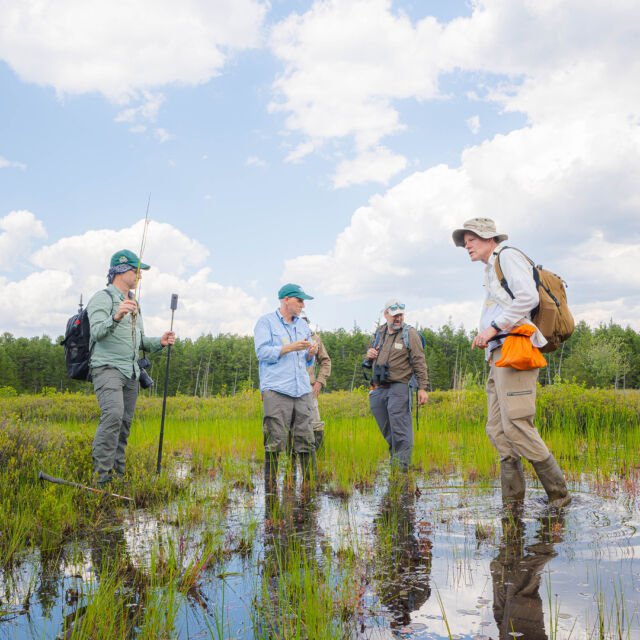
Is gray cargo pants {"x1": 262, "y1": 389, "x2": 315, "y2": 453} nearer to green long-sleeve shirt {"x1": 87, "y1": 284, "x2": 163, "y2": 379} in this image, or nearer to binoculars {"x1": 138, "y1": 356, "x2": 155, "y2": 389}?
binoculars {"x1": 138, "y1": 356, "x2": 155, "y2": 389}

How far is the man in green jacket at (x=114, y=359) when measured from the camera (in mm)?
5070

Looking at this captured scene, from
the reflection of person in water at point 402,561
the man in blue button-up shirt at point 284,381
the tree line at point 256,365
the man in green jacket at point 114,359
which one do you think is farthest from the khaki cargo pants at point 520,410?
the tree line at point 256,365

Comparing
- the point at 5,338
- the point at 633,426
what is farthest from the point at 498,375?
the point at 5,338

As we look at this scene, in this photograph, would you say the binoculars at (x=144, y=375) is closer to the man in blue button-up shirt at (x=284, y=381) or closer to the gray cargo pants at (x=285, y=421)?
the man in blue button-up shirt at (x=284, y=381)

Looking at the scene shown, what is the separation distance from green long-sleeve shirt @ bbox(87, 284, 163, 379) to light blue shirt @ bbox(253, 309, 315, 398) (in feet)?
4.29

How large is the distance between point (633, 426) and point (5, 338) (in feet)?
441

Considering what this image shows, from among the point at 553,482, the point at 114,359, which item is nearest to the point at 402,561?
the point at 553,482

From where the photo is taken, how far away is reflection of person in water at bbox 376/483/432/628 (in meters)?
2.85

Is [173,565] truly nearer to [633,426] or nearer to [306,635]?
[306,635]

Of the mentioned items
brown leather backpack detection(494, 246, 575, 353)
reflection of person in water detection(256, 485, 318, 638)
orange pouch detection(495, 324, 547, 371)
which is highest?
brown leather backpack detection(494, 246, 575, 353)

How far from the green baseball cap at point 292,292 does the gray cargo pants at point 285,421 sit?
1.08 m

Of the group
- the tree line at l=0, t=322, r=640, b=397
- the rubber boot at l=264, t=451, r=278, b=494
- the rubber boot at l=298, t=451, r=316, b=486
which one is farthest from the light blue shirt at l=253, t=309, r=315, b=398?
the tree line at l=0, t=322, r=640, b=397

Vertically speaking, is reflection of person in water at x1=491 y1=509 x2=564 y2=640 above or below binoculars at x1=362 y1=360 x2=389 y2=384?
below

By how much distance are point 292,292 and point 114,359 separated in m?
1.99
